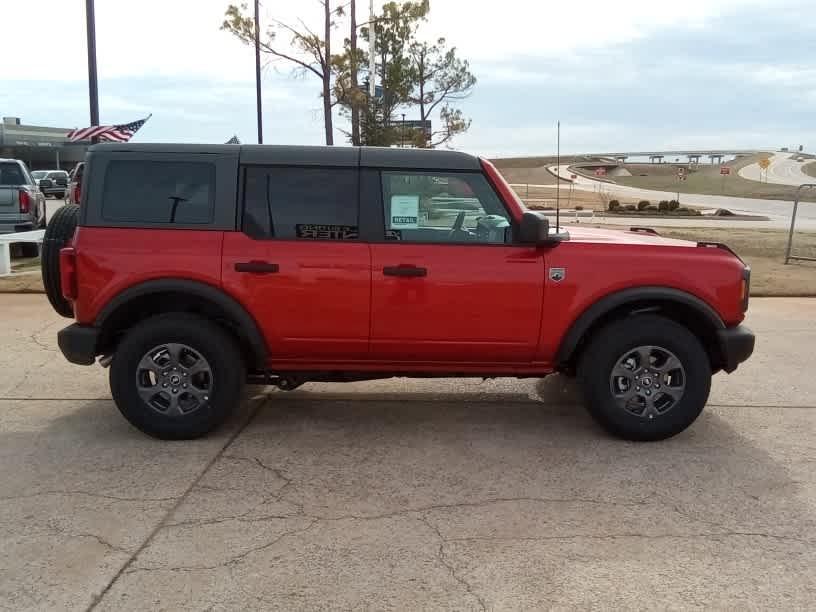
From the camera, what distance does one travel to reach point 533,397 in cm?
575

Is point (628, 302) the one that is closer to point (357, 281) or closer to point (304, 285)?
point (357, 281)

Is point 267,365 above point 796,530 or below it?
above

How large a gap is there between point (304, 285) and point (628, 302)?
195 centimetres

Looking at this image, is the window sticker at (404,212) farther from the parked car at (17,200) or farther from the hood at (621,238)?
the parked car at (17,200)

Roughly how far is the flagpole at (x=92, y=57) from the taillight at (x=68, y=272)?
1163cm

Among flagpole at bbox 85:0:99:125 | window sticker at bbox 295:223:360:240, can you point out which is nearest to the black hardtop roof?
window sticker at bbox 295:223:360:240

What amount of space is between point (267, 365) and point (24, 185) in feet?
35.4

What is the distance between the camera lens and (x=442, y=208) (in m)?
4.61

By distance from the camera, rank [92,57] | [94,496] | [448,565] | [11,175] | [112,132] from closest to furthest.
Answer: [448,565] < [94,496] < [11,175] < [92,57] < [112,132]

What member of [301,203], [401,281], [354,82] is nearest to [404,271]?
[401,281]

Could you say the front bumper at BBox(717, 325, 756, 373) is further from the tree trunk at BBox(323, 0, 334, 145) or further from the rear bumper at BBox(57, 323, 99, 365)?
the tree trunk at BBox(323, 0, 334, 145)

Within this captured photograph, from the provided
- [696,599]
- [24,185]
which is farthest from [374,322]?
[24,185]

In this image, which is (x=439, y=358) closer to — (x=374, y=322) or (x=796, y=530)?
(x=374, y=322)

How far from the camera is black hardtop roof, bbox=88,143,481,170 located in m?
4.56
